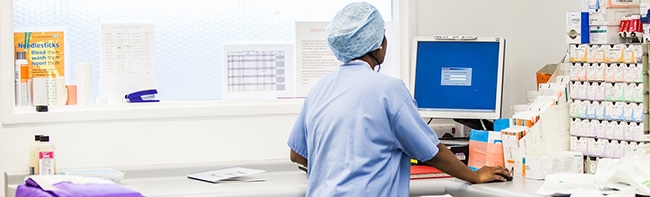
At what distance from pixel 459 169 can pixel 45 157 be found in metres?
1.48

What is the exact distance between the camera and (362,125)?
2.43 metres

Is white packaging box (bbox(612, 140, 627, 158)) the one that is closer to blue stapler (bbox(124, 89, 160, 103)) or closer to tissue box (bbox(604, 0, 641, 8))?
tissue box (bbox(604, 0, 641, 8))

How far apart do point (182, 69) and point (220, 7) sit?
300 mm

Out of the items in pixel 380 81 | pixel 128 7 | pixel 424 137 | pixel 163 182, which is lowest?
pixel 163 182

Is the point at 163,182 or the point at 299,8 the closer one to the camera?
the point at 163,182

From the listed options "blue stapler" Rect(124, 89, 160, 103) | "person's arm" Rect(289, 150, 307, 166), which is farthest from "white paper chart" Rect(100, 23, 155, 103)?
"person's arm" Rect(289, 150, 307, 166)

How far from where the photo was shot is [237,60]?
3.53 meters

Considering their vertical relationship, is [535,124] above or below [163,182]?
above

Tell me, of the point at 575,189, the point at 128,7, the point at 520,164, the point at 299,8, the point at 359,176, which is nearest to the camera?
the point at 359,176

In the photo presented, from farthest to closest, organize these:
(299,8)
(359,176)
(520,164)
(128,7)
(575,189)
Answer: (299,8) → (128,7) → (520,164) → (575,189) → (359,176)

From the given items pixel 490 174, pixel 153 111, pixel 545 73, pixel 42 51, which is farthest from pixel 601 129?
pixel 42 51

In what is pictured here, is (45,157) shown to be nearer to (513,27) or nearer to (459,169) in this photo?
(459,169)

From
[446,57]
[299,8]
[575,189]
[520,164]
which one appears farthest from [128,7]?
[575,189]

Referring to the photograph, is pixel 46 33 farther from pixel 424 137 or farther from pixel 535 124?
pixel 535 124
